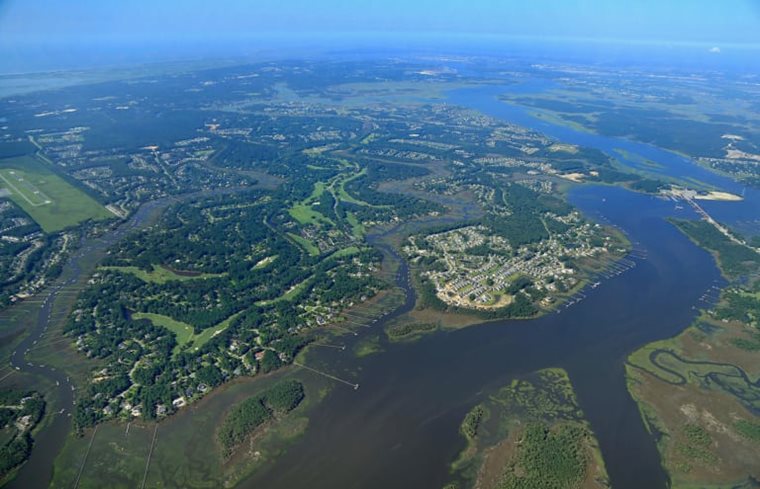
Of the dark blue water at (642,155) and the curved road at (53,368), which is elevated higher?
the curved road at (53,368)

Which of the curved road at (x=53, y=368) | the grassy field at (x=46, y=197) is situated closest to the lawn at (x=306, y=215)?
the curved road at (x=53, y=368)

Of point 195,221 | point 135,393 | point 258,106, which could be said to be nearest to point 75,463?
point 135,393

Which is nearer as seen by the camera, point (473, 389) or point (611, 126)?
point (473, 389)

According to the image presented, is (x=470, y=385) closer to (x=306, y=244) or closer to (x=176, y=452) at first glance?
(x=176, y=452)

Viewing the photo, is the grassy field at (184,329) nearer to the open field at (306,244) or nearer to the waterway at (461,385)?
the waterway at (461,385)

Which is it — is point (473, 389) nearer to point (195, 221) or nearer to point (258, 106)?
point (195, 221)

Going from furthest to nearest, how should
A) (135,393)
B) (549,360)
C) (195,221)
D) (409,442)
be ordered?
(195,221) < (549,360) < (135,393) < (409,442)

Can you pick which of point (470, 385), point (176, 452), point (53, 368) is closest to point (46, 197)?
point (53, 368)
